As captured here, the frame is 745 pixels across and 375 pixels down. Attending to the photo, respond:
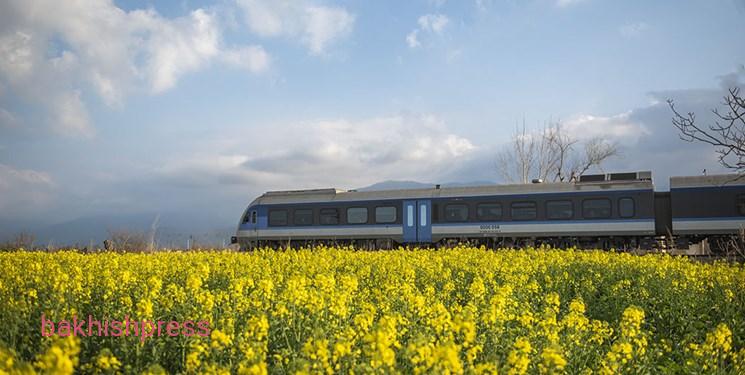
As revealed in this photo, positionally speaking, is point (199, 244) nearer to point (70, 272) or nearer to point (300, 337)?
point (70, 272)

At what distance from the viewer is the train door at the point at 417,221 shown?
22.1 m

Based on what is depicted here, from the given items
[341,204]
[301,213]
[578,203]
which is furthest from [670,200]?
[301,213]

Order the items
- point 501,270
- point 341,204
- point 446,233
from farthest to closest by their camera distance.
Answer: point 341,204, point 446,233, point 501,270

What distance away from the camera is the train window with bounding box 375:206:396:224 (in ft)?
74.3

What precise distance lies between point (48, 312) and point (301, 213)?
732 inches

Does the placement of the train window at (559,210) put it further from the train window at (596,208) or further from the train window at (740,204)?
the train window at (740,204)

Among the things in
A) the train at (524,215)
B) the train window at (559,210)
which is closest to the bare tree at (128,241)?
the train at (524,215)

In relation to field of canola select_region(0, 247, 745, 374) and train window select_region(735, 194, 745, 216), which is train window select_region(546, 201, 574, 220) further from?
field of canola select_region(0, 247, 745, 374)

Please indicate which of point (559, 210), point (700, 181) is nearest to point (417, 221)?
point (559, 210)

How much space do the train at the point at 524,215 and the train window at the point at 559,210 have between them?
3 centimetres

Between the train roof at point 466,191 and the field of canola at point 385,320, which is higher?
the train roof at point 466,191

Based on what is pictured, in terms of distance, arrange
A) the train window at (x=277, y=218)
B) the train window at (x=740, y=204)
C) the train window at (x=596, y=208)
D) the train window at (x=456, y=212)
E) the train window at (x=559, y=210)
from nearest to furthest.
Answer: the train window at (x=740, y=204) → the train window at (x=596, y=208) → the train window at (x=559, y=210) → the train window at (x=456, y=212) → the train window at (x=277, y=218)

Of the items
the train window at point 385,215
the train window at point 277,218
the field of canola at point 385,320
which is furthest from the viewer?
the train window at point 277,218

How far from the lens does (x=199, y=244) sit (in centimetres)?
2267
